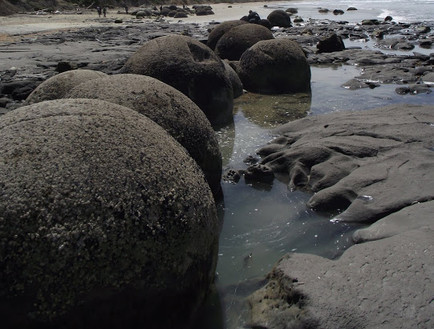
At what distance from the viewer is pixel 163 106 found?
14.2 ft

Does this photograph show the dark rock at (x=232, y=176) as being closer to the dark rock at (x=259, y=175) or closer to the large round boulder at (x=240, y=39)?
the dark rock at (x=259, y=175)

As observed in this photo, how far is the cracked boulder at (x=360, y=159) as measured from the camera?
4785mm

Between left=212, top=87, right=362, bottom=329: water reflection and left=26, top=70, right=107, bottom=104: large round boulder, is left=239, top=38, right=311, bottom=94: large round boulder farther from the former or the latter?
left=26, top=70, right=107, bottom=104: large round boulder

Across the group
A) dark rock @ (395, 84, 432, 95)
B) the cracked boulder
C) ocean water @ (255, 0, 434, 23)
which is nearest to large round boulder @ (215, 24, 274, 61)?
dark rock @ (395, 84, 432, 95)

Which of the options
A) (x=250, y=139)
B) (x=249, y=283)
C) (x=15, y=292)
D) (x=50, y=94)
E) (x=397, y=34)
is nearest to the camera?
(x=15, y=292)

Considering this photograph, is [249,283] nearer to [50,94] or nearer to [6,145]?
[6,145]

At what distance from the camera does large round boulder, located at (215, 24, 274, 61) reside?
516 inches

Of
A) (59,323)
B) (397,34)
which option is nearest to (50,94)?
(59,323)

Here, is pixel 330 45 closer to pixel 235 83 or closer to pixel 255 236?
pixel 235 83

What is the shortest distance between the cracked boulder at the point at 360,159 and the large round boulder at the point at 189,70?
1103 mm

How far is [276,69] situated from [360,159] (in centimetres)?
534

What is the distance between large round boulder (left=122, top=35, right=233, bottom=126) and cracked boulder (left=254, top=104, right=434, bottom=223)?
110 cm

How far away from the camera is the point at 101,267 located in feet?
8.02

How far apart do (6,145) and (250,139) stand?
16.2ft
